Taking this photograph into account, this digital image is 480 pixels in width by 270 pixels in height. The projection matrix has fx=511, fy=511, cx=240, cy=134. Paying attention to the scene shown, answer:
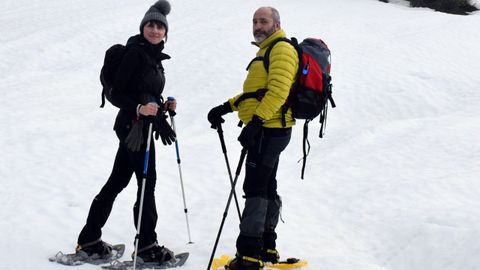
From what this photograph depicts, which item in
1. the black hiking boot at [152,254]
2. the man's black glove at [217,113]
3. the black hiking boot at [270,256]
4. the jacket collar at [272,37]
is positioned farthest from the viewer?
the black hiking boot at [270,256]

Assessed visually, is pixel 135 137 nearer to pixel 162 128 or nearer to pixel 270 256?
pixel 162 128

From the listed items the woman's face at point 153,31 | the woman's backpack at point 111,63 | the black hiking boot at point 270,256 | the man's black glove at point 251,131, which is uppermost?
the woman's face at point 153,31

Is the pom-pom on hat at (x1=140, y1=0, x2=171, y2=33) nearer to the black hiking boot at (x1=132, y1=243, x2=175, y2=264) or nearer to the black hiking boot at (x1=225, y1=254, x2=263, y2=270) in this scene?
the black hiking boot at (x1=132, y1=243, x2=175, y2=264)

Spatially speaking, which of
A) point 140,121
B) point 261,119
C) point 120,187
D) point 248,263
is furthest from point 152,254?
point 261,119

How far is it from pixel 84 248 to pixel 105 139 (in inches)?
211

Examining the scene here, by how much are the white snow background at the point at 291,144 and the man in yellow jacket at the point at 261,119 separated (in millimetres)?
853

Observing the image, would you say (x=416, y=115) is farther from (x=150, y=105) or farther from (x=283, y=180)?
(x=150, y=105)

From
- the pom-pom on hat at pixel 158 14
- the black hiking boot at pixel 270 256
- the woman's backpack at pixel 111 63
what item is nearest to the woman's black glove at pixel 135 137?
the woman's backpack at pixel 111 63

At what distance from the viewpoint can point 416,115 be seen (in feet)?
37.3

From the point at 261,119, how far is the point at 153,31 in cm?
130

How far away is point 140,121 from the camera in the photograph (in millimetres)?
4730

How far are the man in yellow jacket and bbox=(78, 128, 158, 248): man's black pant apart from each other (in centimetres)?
89

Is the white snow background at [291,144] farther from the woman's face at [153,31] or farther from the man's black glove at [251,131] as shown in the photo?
the woman's face at [153,31]

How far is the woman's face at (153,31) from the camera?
4723 millimetres
